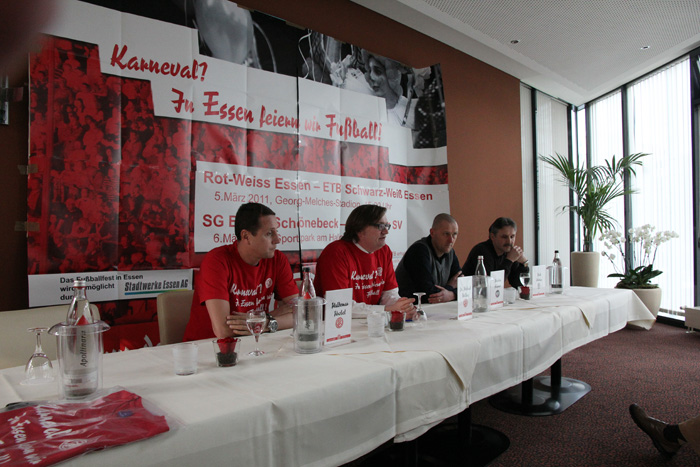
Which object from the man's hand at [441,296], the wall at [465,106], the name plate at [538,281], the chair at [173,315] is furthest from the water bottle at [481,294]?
the wall at [465,106]

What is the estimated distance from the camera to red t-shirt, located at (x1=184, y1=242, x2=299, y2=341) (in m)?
1.70

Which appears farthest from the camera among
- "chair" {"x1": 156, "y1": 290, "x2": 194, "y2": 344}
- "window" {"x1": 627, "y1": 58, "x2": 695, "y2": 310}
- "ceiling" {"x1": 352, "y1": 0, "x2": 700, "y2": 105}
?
"window" {"x1": 627, "y1": 58, "x2": 695, "y2": 310}

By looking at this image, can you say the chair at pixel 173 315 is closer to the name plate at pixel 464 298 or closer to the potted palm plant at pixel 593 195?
the name plate at pixel 464 298

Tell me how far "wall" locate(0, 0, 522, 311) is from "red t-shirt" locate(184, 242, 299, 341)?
1960 millimetres

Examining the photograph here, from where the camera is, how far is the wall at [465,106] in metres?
3.50

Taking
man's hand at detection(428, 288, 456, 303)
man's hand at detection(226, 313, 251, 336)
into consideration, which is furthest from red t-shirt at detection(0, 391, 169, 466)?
man's hand at detection(428, 288, 456, 303)

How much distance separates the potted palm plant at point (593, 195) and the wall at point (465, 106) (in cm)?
77

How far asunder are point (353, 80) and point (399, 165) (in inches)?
32.8

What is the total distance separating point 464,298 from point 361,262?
25.6 inches

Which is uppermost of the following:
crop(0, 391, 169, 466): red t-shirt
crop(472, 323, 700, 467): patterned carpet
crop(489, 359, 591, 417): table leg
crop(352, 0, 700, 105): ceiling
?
crop(352, 0, 700, 105): ceiling

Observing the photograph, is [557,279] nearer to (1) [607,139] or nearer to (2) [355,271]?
(2) [355,271]

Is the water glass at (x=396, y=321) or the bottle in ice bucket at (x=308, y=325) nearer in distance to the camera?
the bottle in ice bucket at (x=308, y=325)

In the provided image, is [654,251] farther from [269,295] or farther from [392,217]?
[269,295]

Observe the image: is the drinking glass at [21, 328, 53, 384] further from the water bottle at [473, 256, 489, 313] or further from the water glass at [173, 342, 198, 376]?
the water bottle at [473, 256, 489, 313]
